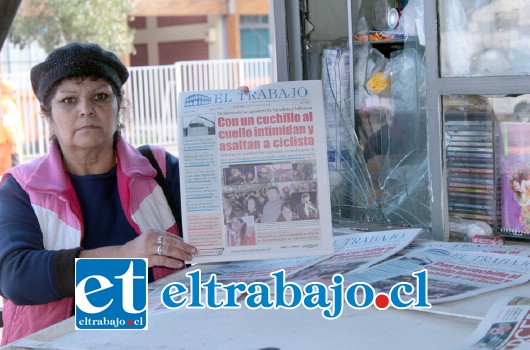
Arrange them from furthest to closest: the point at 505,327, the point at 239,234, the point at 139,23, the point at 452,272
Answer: the point at 139,23, the point at 239,234, the point at 452,272, the point at 505,327

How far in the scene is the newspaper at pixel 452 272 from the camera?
1.70 m

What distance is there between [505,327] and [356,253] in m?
0.65

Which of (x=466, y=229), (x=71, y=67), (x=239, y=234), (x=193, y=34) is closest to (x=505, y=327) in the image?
(x=239, y=234)

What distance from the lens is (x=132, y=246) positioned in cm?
199

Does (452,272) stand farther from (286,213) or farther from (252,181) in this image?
(252,181)

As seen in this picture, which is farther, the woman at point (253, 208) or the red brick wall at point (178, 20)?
the red brick wall at point (178, 20)

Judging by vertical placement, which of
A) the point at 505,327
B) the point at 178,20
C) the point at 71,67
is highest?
the point at 178,20

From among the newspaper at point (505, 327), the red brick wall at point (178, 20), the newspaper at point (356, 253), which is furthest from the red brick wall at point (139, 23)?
the newspaper at point (505, 327)

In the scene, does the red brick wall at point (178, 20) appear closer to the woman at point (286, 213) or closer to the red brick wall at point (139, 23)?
the red brick wall at point (139, 23)

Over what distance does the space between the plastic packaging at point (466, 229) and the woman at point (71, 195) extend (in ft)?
2.82

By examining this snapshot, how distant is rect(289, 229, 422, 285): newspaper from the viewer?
1872 mm

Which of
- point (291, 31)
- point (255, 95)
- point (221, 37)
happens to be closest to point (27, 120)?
point (221, 37)

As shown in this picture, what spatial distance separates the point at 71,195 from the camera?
7.42ft

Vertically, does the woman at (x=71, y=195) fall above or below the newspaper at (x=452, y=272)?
above
